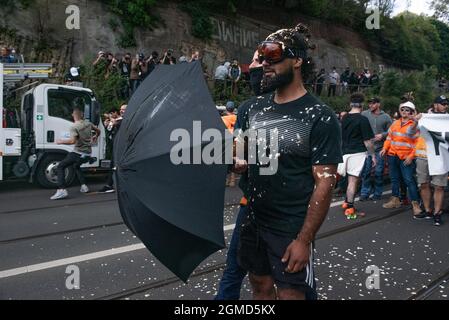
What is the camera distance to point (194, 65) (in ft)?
9.70

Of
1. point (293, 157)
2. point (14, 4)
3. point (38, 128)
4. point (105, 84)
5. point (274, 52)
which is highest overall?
point (14, 4)

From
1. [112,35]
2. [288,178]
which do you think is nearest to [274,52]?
[288,178]

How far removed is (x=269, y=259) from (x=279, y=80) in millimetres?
993

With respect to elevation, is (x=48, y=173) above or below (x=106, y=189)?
above

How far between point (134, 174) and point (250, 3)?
92.6 feet

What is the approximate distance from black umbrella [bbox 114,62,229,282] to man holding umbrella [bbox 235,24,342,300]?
0.27 m

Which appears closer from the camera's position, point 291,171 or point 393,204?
point 291,171

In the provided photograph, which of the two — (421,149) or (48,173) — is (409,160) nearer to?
(421,149)

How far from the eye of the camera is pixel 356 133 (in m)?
8.38

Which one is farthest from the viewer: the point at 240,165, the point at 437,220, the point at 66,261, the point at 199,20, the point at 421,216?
the point at 199,20

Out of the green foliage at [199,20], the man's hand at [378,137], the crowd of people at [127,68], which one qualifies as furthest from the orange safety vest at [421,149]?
the green foliage at [199,20]

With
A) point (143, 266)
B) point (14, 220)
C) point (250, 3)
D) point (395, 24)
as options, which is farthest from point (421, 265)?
point (395, 24)
